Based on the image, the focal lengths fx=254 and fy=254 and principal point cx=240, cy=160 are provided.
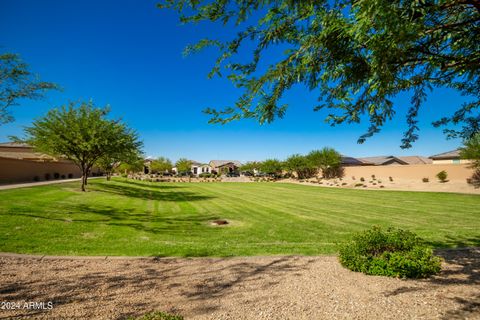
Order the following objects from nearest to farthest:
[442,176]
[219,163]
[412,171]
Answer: [442,176] < [412,171] < [219,163]

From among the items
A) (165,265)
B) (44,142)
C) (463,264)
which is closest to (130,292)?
(165,265)

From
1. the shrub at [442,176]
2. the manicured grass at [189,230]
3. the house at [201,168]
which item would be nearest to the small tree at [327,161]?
the shrub at [442,176]

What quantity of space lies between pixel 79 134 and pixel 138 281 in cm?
1822

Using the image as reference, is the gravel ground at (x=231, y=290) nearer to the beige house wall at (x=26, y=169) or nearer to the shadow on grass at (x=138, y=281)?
the shadow on grass at (x=138, y=281)

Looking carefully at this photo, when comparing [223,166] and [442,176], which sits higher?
[223,166]

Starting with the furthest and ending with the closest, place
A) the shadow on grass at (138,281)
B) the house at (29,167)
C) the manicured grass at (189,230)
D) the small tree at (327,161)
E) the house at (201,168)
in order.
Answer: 1. the house at (201,168)
2. the small tree at (327,161)
3. the house at (29,167)
4. the manicured grass at (189,230)
5. the shadow on grass at (138,281)

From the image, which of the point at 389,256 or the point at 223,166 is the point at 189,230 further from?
the point at 223,166

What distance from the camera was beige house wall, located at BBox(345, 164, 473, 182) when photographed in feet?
113

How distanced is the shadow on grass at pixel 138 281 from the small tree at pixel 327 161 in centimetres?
5101

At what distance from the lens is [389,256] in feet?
19.1

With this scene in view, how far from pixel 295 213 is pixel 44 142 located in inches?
783

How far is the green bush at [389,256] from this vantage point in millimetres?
5445

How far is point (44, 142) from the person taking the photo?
19969 millimetres

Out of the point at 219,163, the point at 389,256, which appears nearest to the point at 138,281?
the point at 389,256
